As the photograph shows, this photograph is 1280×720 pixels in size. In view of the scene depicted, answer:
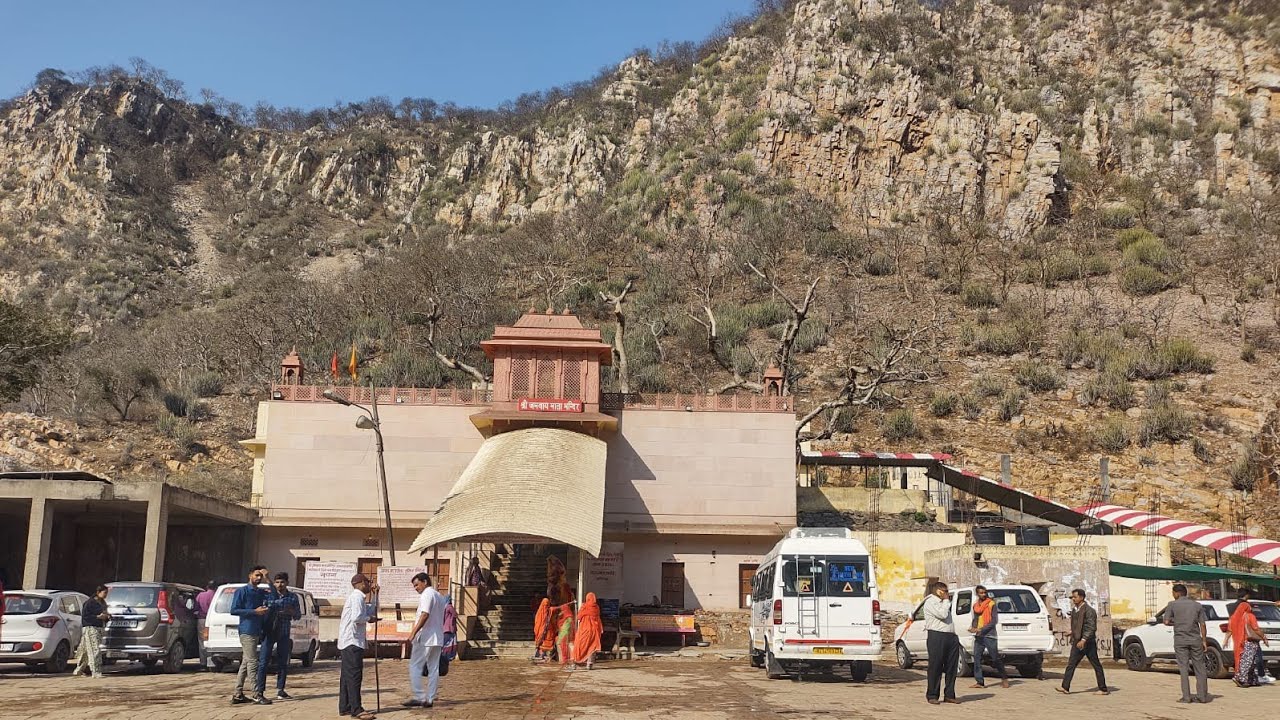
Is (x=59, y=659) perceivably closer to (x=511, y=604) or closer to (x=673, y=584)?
(x=511, y=604)

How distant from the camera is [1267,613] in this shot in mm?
19844

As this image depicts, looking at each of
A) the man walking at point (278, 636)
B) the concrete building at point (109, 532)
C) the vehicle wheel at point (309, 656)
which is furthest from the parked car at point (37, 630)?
the concrete building at point (109, 532)

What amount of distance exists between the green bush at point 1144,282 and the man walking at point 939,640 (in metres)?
48.5

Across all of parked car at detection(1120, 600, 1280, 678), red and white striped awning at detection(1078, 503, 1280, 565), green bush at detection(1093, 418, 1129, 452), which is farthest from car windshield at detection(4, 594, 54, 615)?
green bush at detection(1093, 418, 1129, 452)

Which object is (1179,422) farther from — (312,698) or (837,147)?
(312,698)

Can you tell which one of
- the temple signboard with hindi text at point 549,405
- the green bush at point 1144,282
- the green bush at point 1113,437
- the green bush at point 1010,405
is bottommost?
the temple signboard with hindi text at point 549,405

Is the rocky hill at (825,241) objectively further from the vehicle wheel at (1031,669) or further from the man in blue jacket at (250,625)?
the man in blue jacket at (250,625)

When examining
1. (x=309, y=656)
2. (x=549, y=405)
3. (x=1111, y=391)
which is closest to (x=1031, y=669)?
(x=309, y=656)

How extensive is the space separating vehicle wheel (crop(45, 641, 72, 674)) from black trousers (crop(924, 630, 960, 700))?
1412 centimetres

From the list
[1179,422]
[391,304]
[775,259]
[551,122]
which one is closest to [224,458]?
[391,304]

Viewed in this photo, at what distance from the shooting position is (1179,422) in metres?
43.3

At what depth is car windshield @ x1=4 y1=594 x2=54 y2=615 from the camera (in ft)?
59.1

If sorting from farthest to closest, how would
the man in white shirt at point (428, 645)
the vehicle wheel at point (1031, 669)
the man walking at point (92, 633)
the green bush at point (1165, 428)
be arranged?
the green bush at point (1165, 428) < the vehicle wheel at point (1031, 669) < the man walking at point (92, 633) < the man in white shirt at point (428, 645)

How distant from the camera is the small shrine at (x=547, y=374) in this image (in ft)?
99.5
